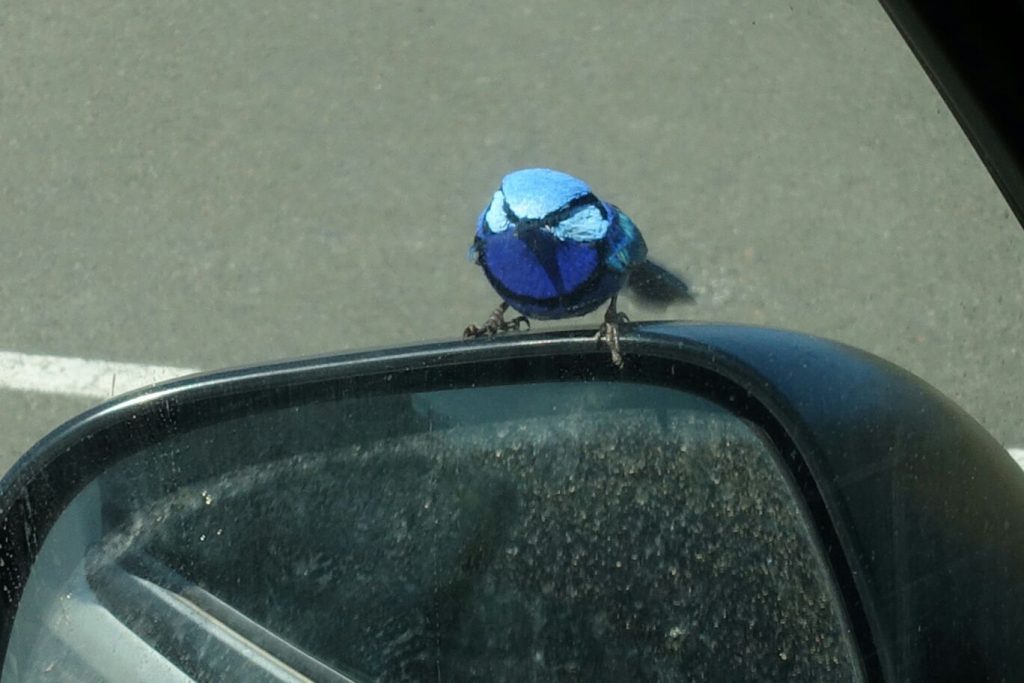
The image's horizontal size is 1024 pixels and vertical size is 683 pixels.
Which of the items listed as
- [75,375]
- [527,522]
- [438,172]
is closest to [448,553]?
[527,522]

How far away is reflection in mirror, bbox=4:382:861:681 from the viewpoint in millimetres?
1389

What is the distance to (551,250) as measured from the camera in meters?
2.98

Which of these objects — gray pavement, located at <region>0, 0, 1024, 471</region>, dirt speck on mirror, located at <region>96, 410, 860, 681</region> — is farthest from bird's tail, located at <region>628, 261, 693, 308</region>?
dirt speck on mirror, located at <region>96, 410, 860, 681</region>

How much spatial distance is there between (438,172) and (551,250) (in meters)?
2.11

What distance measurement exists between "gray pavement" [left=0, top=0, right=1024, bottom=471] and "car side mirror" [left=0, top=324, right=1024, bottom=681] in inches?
96.4

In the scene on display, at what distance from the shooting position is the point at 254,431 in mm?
1764

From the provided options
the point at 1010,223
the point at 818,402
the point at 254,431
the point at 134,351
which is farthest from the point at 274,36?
the point at 818,402

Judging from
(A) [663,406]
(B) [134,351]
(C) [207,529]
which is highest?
(A) [663,406]

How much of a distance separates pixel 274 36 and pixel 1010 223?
3248 mm

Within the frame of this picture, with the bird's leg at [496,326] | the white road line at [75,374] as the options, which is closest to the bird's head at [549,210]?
the bird's leg at [496,326]

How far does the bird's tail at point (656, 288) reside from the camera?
4262mm

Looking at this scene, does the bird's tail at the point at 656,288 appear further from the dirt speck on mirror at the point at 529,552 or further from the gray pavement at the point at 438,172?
the dirt speck on mirror at the point at 529,552

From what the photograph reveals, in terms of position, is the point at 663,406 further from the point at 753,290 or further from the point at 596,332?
the point at 753,290

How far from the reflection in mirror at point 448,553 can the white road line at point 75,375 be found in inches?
103
